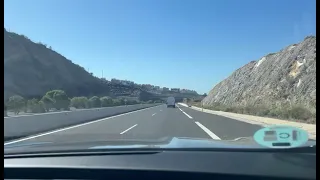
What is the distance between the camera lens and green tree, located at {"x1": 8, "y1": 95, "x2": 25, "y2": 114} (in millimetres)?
16062

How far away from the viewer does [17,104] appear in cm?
1759

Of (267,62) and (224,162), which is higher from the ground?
(267,62)

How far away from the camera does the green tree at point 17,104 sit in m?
16.1

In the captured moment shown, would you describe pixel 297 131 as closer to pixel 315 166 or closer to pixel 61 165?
pixel 315 166

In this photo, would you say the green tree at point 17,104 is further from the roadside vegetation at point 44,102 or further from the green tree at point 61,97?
the green tree at point 61,97

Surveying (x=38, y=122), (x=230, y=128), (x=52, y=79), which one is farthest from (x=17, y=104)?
(x=230, y=128)

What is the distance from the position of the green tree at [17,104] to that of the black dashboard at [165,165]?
41.1 ft

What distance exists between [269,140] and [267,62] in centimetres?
551

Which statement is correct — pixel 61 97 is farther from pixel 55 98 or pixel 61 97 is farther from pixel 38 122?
pixel 38 122

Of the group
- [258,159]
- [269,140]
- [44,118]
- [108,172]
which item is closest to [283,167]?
[258,159]

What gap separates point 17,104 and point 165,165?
15029 mm

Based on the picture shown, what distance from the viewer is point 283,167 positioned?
3637 mm

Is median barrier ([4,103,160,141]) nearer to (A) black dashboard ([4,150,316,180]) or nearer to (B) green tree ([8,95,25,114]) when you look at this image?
(B) green tree ([8,95,25,114])

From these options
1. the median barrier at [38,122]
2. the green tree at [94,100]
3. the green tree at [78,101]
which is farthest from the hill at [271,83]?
the median barrier at [38,122]
